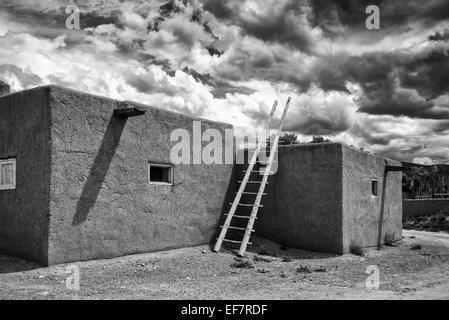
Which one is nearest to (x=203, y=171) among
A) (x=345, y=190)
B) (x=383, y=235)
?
(x=345, y=190)

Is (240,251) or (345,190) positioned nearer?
(240,251)

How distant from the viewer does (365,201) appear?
1237 centimetres

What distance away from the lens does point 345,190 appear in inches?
427

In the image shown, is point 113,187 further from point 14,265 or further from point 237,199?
point 237,199

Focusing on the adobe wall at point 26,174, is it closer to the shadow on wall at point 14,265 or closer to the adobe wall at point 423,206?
the shadow on wall at point 14,265

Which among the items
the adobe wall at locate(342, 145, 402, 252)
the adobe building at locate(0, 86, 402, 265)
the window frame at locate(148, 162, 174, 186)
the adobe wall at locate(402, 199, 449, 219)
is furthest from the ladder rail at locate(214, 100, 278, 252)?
the adobe wall at locate(402, 199, 449, 219)

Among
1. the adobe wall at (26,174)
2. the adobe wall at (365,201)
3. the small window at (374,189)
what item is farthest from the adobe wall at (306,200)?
the adobe wall at (26,174)

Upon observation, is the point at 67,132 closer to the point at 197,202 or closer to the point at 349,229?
the point at 197,202

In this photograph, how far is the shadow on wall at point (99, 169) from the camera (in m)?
8.03

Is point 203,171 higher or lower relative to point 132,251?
higher

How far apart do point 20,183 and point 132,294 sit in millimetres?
A: 3587

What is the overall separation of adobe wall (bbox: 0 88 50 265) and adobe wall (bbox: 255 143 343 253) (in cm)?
570

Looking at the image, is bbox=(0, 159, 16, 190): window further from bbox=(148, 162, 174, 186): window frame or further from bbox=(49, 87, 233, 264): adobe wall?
bbox=(148, 162, 174, 186): window frame

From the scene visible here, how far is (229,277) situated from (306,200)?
3902mm
